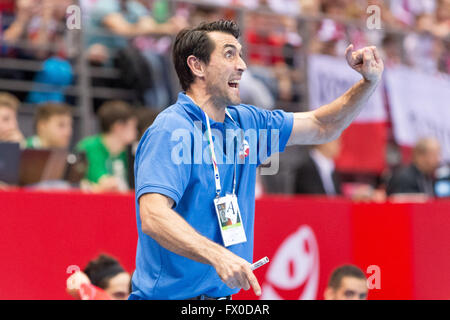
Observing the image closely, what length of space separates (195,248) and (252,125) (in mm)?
870

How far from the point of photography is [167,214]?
288 centimetres

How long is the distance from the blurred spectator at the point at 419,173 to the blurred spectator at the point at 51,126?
3.34 metres

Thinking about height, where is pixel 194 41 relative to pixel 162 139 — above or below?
above

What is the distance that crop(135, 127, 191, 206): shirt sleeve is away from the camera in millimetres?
2992

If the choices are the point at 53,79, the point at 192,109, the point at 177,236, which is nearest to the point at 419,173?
the point at 53,79

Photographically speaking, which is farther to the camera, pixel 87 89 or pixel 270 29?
pixel 270 29

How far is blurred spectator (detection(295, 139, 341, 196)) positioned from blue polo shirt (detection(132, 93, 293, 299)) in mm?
4388

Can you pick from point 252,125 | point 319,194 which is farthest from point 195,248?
point 319,194

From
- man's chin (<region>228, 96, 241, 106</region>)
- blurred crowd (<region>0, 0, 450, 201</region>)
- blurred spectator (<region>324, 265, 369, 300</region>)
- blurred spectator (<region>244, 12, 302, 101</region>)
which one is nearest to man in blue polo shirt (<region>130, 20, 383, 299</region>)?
man's chin (<region>228, 96, 241, 106</region>)

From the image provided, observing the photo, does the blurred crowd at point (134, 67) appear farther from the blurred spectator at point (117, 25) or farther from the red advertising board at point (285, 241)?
the red advertising board at point (285, 241)

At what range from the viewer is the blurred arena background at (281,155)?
5117 mm

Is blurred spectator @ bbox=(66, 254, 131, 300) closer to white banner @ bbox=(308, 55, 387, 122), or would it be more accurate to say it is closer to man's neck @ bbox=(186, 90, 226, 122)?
man's neck @ bbox=(186, 90, 226, 122)

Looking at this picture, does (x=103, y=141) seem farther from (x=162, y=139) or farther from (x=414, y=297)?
(x=162, y=139)

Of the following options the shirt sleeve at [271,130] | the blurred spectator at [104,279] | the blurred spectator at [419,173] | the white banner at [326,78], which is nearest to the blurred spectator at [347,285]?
the blurred spectator at [104,279]
